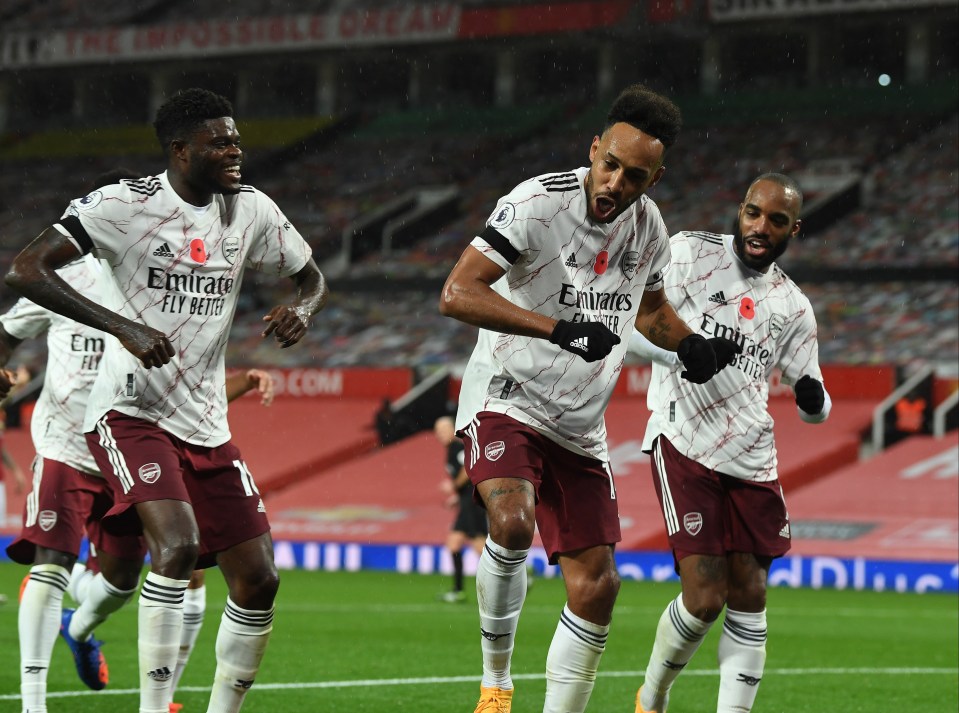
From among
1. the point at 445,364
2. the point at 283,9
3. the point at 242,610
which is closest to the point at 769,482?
the point at 242,610

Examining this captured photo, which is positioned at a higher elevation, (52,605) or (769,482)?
(769,482)

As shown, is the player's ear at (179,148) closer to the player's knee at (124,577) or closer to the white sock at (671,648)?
the player's knee at (124,577)

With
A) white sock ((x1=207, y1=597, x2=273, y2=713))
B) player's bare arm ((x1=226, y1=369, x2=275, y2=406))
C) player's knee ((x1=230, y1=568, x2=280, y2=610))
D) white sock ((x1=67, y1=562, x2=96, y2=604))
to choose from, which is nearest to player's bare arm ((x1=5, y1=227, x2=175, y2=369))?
player's knee ((x1=230, y1=568, x2=280, y2=610))

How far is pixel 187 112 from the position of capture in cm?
569

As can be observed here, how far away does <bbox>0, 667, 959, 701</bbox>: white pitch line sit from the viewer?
26.7 feet

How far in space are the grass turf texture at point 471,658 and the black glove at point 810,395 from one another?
1994 millimetres

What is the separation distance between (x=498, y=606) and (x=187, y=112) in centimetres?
205

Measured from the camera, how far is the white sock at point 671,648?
21.3ft

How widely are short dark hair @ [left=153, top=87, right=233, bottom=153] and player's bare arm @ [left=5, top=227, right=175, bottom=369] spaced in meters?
0.55

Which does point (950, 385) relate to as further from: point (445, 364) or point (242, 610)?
point (242, 610)

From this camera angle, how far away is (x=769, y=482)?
669 cm

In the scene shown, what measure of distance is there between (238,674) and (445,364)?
21227 millimetres

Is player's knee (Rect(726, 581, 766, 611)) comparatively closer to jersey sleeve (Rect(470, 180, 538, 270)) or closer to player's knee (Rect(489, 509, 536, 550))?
player's knee (Rect(489, 509, 536, 550))

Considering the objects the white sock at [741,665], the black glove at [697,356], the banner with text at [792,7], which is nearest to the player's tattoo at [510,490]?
the black glove at [697,356]
